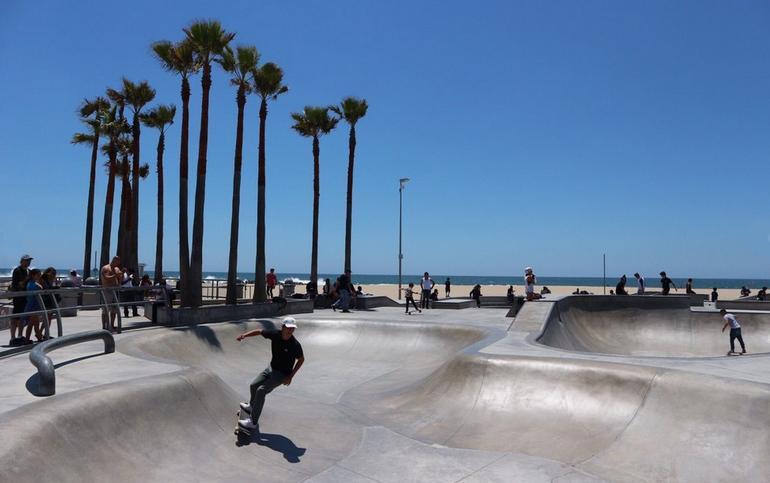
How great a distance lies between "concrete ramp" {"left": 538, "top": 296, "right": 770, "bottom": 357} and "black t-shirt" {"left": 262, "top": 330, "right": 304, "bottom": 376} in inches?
462

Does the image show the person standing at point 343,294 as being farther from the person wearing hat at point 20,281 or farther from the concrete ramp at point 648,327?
the person wearing hat at point 20,281

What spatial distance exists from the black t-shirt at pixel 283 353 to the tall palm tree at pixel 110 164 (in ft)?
87.8

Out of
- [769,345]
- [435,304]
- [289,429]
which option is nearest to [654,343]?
[769,345]

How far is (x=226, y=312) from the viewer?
18938 mm

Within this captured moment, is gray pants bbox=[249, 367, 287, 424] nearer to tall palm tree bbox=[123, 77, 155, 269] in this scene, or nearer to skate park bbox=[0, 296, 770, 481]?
skate park bbox=[0, 296, 770, 481]

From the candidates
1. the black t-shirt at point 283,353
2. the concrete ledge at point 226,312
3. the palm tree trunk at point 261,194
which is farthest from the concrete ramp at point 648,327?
A: the palm tree trunk at point 261,194

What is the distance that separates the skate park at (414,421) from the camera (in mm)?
6352

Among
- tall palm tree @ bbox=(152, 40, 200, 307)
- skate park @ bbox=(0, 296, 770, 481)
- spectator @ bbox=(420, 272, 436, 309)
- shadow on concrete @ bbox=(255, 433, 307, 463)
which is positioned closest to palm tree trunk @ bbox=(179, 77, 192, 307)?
tall palm tree @ bbox=(152, 40, 200, 307)

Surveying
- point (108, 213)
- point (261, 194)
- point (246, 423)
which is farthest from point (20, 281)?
point (108, 213)

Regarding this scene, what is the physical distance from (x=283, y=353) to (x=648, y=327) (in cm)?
1816

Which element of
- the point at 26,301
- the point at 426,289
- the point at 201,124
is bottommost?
the point at 426,289

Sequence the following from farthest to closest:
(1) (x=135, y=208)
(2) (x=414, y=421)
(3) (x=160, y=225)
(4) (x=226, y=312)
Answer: (3) (x=160, y=225) < (1) (x=135, y=208) < (4) (x=226, y=312) < (2) (x=414, y=421)

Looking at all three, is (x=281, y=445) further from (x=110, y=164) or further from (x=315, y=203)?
(x=110, y=164)

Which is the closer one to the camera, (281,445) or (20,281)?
(281,445)
